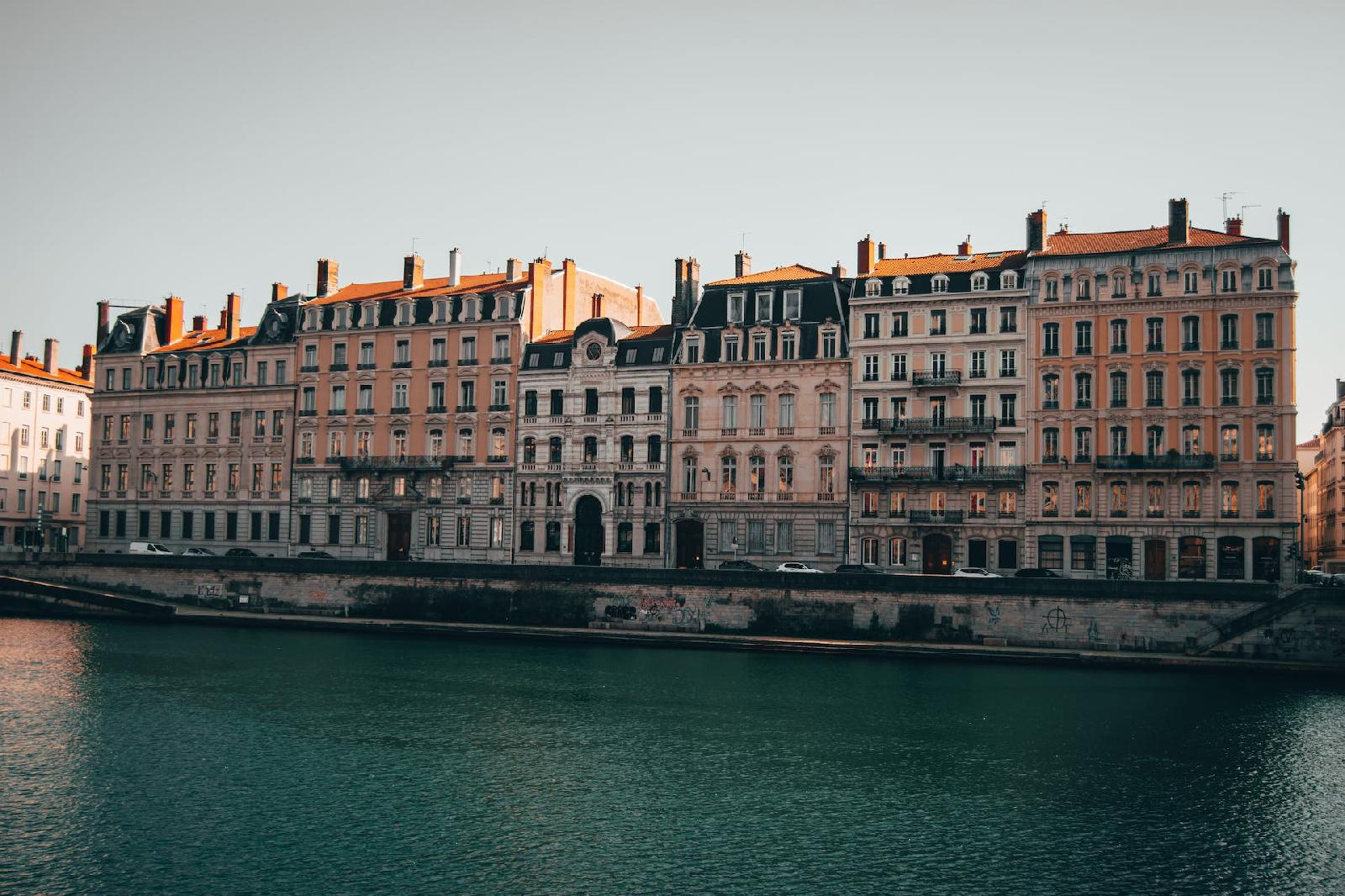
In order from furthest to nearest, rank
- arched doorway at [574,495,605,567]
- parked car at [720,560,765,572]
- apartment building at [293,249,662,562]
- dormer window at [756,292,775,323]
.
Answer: apartment building at [293,249,662,562] < arched doorway at [574,495,605,567] < dormer window at [756,292,775,323] < parked car at [720,560,765,572]

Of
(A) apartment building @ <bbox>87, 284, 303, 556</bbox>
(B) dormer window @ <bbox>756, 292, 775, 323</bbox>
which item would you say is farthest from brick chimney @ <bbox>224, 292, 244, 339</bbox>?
(B) dormer window @ <bbox>756, 292, 775, 323</bbox>

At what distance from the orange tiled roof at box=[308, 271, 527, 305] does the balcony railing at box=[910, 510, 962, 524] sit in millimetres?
31894

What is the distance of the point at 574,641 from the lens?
224 ft

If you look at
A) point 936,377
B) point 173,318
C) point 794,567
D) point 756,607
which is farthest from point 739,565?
point 173,318

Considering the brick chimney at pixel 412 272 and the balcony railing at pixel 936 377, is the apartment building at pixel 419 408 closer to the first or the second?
the brick chimney at pixel 412 272

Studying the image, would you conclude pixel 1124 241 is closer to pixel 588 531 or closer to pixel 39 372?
pixel 588 531

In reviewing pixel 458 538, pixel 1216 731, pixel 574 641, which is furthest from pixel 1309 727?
pixel 458 538

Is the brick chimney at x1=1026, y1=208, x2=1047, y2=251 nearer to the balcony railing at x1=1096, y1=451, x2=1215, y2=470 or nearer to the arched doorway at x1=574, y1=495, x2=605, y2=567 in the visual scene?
the balcony railing at x1=1096, y1=451, x2=1215, y2=470

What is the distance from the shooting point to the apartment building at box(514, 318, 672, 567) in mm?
82562

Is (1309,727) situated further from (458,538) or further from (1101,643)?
(458,538)

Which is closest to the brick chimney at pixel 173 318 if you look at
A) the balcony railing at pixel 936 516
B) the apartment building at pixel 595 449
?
the apartment building at pixel 595 449

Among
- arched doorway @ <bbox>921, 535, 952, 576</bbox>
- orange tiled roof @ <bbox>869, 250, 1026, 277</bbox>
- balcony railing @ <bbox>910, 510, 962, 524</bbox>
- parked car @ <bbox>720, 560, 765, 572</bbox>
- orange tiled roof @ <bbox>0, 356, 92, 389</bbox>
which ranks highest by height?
orange tiled roof @ <bbox>869, 250, 1026, 277</bbox>

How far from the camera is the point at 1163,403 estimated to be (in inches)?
2874

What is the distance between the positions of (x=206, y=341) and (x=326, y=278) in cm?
1096
